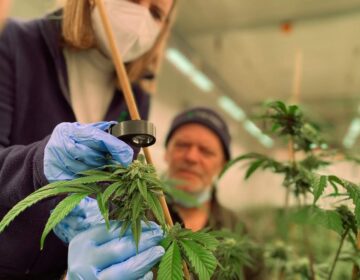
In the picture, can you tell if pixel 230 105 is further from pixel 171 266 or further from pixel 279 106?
pixel 171 266

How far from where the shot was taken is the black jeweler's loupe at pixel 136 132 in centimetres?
49

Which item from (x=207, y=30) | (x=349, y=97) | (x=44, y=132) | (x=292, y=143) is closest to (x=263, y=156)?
(x=292, y=143)

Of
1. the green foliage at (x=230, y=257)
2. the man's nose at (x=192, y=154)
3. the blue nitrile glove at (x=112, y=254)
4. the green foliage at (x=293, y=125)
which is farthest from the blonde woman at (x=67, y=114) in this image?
the man's nose at (x=192, y=154)

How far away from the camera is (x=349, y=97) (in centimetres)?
664

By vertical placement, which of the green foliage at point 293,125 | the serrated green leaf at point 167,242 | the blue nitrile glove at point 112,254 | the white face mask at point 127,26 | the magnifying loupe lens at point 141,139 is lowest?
the blue nitrile glove at point 112,254

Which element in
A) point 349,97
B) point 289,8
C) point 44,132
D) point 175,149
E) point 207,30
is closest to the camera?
point 44,132

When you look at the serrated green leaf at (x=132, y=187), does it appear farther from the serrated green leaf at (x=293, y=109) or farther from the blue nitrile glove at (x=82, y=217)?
the serrated green leaf at (x=293, y=109)

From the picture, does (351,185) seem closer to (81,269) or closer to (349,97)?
(81,269)

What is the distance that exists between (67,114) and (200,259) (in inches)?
21.7

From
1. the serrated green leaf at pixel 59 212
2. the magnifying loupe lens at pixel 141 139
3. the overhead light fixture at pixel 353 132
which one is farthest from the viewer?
the overhead light fixture at pixel 353 132

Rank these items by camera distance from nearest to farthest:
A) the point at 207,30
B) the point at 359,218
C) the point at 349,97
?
the point at 359,218 → the point at 207,30 → the point at 349,97

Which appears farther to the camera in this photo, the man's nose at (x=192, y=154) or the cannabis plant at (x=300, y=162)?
the man's nose at (x=192, y=154)

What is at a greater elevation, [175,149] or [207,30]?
[207,30]

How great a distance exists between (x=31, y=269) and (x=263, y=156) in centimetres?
47
